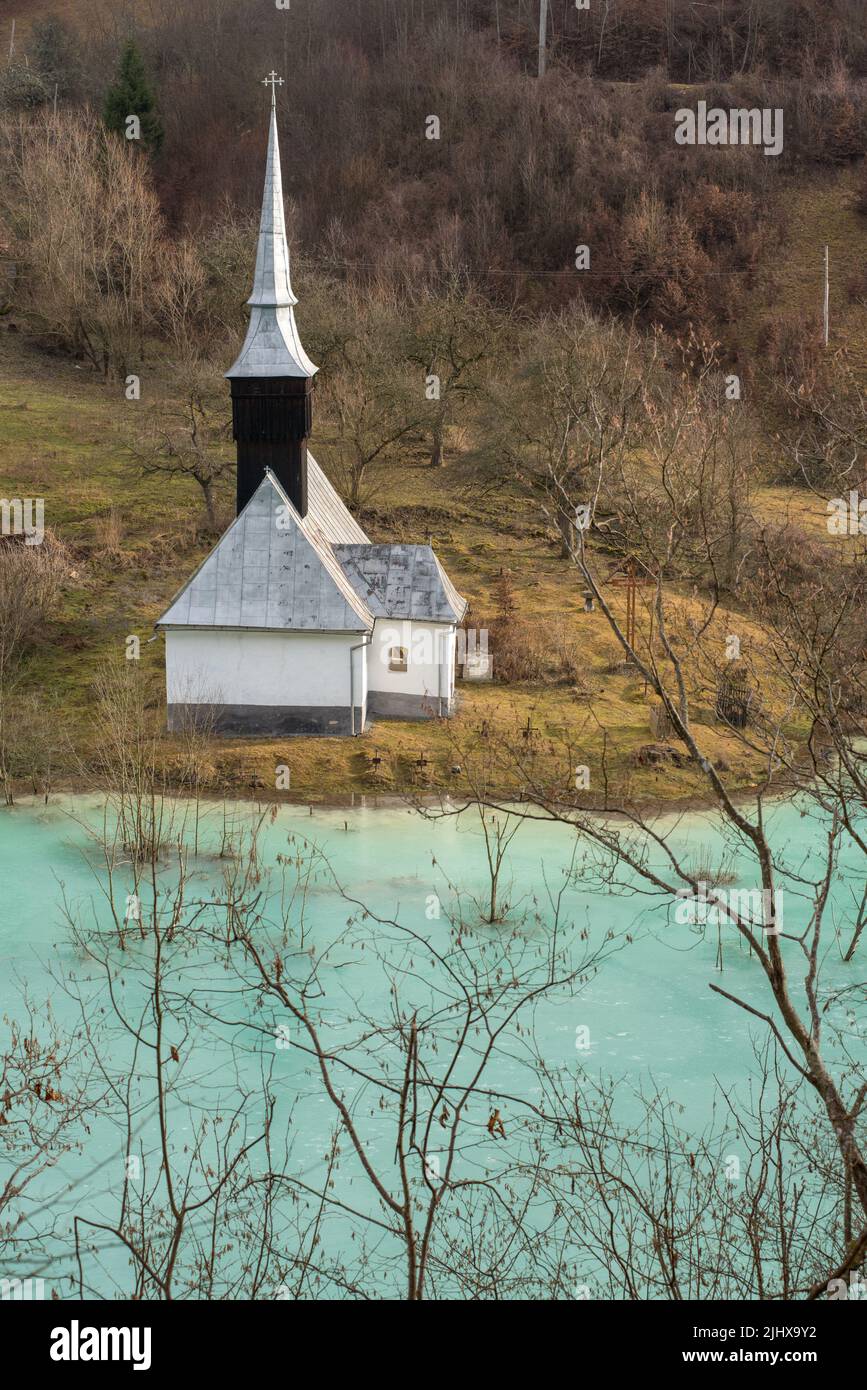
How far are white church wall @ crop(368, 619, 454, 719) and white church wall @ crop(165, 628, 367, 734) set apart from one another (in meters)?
0.80

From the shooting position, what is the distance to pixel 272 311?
91.9ft

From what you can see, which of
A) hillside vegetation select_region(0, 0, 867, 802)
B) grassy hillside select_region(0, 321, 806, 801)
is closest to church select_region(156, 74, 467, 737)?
grassy hillside select_region(0, 321, 806, 801)

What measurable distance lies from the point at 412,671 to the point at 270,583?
2.96 meters

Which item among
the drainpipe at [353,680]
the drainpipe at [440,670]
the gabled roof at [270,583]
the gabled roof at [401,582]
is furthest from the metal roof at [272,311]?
the drainpipe at [440,670]

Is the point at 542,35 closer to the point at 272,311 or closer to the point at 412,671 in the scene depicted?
the point at 272,311

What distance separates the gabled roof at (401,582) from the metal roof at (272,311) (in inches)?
134

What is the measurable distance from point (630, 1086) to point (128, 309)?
129 feet

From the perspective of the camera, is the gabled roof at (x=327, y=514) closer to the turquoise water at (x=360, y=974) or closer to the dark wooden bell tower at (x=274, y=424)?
the dark wooden bell tower at (x=274, y=424)

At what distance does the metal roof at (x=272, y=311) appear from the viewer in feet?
89.5

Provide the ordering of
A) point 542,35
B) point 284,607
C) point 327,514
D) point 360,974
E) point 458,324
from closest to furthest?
point 360,974, point 284,607, point 327,514, point 458,324, point 542,35

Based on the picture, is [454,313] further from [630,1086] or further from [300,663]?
[630,1086]

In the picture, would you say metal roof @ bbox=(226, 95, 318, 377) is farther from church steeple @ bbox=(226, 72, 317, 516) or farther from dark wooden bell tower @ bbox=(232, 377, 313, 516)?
dark wooden bell tower @ bbox=(232, 377, 313, 516)

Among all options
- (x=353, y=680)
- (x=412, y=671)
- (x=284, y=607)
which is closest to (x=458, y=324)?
(x=412, y=671)

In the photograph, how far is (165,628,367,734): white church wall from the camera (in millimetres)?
26734
